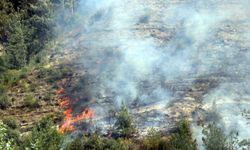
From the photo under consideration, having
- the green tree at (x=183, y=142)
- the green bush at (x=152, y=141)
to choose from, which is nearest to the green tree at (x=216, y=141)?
the green tree at (x=183, y=142)

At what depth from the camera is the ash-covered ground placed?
744 inches

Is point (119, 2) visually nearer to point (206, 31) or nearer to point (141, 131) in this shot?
point (206, 31)

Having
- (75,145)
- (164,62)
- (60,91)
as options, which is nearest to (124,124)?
(75,145)

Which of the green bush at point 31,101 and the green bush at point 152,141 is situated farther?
the green bush at point 31,101

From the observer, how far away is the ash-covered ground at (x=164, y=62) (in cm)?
1889

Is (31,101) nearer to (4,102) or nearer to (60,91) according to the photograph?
(4,102)

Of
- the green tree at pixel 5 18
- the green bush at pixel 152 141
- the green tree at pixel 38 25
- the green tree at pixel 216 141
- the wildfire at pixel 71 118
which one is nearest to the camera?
the green tree at pixel 216 141

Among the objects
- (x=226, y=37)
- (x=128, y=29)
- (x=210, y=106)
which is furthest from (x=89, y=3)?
(x=210, y=106)

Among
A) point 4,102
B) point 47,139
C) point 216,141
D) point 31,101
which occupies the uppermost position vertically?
point 216,141

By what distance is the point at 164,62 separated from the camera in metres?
24.1

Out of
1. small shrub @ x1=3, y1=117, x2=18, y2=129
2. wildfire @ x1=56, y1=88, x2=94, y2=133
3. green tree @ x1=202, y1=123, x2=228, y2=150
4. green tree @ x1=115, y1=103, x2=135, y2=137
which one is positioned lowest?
small shrub @ x1=3, y1=117, x2=18, y2=129

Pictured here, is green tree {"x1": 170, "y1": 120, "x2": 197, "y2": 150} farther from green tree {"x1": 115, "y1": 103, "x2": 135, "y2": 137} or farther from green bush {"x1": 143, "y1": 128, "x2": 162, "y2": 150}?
green tree {"x1": 115, "y1": 103, "x2": 135, "y2": 137}

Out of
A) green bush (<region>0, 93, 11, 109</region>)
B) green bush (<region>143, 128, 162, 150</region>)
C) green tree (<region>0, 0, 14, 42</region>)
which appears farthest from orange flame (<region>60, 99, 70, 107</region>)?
green tree (<region>0, 0, 14, 42</region>)

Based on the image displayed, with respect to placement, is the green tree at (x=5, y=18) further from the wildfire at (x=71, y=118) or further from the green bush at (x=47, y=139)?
the green bush at (x=47, y=139)
